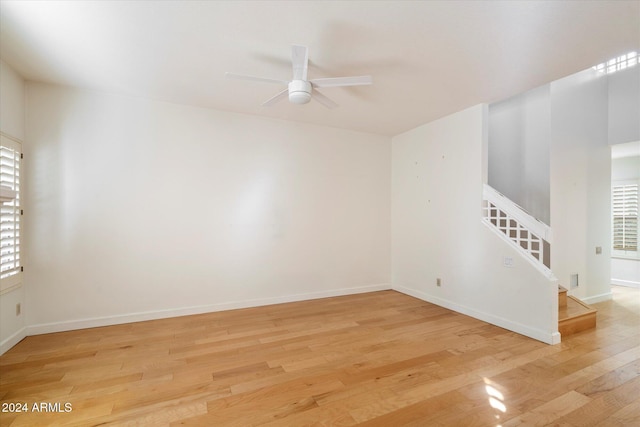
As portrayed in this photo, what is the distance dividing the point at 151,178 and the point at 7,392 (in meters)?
2.41

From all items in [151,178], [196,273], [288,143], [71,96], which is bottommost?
[196,273]

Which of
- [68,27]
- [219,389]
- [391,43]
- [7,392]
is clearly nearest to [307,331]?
[219,389]

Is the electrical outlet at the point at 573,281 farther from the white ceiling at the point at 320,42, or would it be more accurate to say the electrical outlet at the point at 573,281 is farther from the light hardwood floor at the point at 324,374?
the white ceiling at the point at 320,42

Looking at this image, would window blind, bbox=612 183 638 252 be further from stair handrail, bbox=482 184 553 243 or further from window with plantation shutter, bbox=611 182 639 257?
stair handrail, bbox=482 184 553 243

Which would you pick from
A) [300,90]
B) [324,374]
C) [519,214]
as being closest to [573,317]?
[519,214]

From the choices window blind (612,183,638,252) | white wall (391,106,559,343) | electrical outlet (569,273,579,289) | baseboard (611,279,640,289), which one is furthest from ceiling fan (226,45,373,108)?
baseboard (611,279,640,289)

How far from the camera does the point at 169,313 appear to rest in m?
3.76

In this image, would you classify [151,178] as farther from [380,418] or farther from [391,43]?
[380,418]

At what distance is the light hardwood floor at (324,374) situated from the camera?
1910mm

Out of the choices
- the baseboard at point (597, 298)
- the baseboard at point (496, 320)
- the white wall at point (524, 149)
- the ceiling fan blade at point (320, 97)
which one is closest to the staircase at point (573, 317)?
the baseboard at point (496, 320)

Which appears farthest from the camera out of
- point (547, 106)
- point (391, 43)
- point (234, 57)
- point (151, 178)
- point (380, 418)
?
point (547, 106)

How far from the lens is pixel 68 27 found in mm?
2307

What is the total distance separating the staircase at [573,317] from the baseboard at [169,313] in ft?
8.78

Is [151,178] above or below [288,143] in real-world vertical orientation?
below
